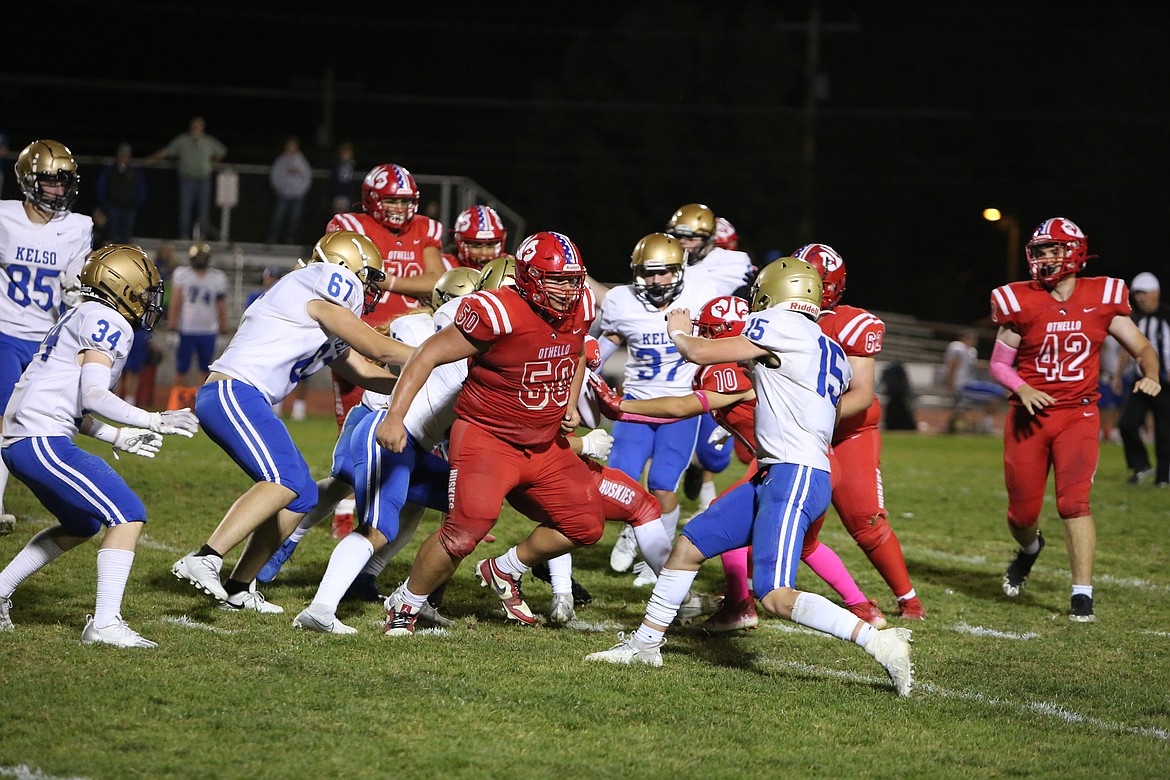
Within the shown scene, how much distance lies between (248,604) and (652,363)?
2.69 metres

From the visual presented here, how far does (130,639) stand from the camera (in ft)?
16.3

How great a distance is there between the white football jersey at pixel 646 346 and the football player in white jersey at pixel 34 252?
9.61 ft

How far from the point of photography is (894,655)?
473 centimetres

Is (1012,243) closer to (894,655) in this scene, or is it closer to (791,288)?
(791,288)

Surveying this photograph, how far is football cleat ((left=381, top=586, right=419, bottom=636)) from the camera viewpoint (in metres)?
5.40

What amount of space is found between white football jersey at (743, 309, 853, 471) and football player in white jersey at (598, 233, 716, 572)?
1.81m

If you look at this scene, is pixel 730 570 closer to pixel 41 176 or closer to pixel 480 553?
pixel 480 553

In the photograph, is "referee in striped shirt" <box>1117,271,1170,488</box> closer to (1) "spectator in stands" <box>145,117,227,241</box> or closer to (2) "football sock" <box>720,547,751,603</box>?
(2) "football sock" <box>720,547,751,603</box>

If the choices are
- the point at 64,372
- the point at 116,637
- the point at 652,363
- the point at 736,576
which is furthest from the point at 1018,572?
the point at 64,372

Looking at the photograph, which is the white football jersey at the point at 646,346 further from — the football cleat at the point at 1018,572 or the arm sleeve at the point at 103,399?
the arm sleeve at the point at 103,399

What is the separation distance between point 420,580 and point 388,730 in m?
1.25

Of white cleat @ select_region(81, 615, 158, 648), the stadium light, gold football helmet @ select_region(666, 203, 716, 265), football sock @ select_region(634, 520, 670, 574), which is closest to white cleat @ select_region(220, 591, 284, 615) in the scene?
white cleat @ select_region(81, 615, 158, 648)

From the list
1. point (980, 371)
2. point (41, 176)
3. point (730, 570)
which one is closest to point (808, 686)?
point (730, 570)

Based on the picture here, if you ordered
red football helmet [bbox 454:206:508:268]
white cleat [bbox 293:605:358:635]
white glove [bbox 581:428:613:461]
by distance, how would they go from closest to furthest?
white cleat [bbox 293:605:358:635] < white glove [bbox 581:428:613:461] < red football helmet [bbox 454:206:508:268]
